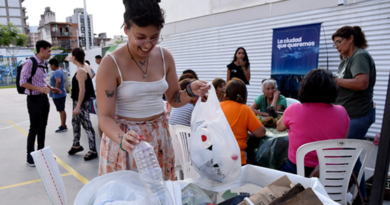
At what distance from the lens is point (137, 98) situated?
1.48 meters

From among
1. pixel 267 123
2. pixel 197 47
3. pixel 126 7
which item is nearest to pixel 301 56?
pixel 267 123

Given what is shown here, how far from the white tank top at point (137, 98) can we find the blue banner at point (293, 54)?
4.51m

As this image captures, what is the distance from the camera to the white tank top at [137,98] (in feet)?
4.75

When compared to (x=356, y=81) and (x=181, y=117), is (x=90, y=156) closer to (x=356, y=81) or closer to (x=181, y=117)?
(x=181, y=117)

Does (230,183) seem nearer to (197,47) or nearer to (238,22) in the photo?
(238,22)

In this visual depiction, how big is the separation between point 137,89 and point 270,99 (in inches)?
118

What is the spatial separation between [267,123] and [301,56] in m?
3.30

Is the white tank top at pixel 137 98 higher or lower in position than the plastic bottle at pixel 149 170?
higher

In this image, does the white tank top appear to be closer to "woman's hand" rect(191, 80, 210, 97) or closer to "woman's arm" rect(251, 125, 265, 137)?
"woman's hand" rect(191, 80, 210, 97)

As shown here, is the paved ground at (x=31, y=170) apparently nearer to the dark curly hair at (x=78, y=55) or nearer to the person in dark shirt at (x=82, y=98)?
the person in dark shirt at (x=82, y=98)

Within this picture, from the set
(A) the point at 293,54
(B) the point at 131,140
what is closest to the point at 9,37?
(A) the point at 293,54

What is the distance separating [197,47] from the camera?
9.74 meters

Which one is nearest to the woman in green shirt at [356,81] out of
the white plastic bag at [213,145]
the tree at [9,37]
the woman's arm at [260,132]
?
the woman's arm at [260,132]

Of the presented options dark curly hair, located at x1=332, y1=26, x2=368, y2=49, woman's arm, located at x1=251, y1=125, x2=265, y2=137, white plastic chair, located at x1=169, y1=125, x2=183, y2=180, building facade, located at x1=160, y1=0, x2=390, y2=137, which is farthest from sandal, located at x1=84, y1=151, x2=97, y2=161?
building facade, located at x1=160, y1=0, x2=390, y2=137
